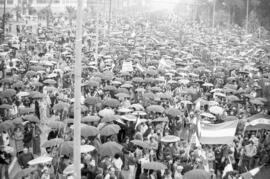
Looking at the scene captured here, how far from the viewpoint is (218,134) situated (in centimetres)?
1203

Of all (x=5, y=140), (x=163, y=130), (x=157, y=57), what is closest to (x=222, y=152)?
(x=163, y=130)

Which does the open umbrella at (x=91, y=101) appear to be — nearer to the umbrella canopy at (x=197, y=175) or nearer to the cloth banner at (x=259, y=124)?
the cloth banner at (x=259, y=124)

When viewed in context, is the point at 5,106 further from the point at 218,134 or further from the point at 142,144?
the point at 218,134

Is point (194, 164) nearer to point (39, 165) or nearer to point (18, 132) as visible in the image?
point (39, 165)

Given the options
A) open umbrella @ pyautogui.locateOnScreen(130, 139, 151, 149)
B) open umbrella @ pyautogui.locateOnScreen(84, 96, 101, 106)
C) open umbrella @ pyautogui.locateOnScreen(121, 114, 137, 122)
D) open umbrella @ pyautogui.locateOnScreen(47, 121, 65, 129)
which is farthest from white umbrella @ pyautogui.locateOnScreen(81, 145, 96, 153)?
open umbrella @ pyautogui.locateOnScreen(84, 96, 101, 106)

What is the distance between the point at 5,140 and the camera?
12.1 m

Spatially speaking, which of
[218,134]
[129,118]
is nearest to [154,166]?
[218,134]

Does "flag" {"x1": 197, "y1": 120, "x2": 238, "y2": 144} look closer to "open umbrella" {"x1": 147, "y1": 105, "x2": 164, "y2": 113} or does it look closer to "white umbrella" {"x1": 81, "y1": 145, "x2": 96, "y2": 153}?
"white umbrella" {"x1": 81, "y1": 145, "x2": 96, "y2": 153}

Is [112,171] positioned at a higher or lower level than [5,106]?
lower

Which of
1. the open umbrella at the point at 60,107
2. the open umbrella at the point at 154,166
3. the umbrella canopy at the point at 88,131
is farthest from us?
the open umbrella at the point at 60,107

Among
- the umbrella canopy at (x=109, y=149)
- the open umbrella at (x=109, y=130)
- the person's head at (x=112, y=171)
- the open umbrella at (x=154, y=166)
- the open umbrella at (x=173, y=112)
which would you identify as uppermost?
the open umbrella at (x=173, y=112)

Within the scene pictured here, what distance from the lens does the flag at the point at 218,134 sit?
39.2 ft

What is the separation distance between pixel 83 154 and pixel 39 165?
4.03 ft

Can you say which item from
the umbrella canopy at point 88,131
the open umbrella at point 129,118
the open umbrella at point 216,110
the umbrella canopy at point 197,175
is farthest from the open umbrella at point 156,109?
the umbrella canopy at point 197,175
